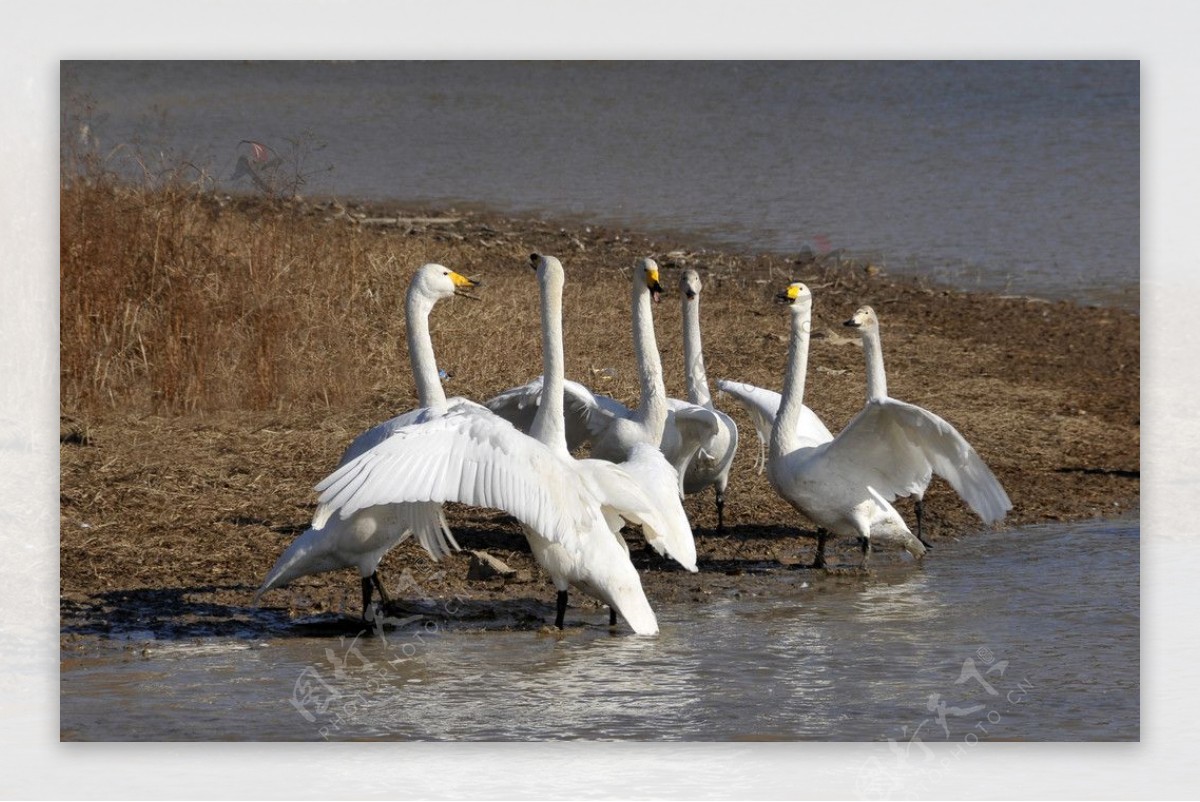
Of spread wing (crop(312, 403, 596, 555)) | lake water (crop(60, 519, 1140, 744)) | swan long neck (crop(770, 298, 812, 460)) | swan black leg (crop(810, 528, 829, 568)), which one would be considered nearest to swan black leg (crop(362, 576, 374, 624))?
lake water (crop(60, 519, 1140, 744))

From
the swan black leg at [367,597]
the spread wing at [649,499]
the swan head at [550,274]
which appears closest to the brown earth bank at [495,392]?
the swan black leg at [367,597]

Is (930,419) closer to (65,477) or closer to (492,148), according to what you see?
(65,477)

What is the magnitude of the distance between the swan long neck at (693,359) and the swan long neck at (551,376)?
1441 millimetres

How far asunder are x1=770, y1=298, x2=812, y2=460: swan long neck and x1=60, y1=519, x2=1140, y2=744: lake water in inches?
32.7

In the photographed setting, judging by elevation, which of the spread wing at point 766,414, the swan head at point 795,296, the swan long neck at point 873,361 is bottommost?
the spread wing at point 766,414

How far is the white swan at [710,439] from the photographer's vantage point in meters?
8.70

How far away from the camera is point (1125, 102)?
817 cm

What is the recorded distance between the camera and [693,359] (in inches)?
372

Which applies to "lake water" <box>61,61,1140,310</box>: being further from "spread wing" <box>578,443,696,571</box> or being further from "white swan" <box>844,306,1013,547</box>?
"spread wing" <box>578,443,696,571</box>

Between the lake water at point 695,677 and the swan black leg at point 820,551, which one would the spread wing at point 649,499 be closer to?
the lake water at point 695,677

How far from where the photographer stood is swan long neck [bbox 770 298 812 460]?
856cm

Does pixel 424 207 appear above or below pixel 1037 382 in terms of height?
above

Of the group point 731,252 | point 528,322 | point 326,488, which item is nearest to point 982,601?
point 326,488

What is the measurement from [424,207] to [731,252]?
251cm
